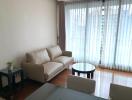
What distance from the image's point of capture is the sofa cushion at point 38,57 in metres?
3.31

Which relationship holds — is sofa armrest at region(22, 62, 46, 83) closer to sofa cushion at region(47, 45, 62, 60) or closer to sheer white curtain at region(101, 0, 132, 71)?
sofa cushion at region(47, 45, 62, 60)

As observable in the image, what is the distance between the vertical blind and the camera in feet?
12.9

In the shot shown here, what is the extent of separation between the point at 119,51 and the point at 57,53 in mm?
2112

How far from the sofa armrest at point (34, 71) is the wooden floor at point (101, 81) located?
0.27 m

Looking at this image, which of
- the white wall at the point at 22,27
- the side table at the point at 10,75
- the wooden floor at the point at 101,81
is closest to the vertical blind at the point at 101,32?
the wooden floor at the point at 101,81

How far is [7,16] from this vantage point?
9.57ft

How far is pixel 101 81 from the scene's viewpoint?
3.45m

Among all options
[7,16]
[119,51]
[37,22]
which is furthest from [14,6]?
[119,51]

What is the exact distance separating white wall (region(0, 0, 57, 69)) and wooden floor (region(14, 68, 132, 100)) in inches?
30.9

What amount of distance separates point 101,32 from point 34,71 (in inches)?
104

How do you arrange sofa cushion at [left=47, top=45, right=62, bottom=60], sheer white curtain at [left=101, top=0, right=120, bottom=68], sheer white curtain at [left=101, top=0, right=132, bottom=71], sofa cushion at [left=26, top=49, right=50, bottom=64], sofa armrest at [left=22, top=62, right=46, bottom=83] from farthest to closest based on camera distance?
1. sofa cushion at [left=47, top=45, right=62, bottom=60]
2. sheer white curtain at [left=101, top=0, right=120, bottom=68]
3. sheer white curtain at [left=101, top=0, right=132, bottom=71]
4. sofa cushion at [left=26, top=49, right=50, bottom=64]
5. sofa armrest at [left=22, top=62, right=46, bottom=83]

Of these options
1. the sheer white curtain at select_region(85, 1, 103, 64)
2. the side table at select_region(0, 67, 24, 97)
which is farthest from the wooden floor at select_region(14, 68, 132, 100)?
the sheer white curtain at select_region(85, 1, 103, 64)

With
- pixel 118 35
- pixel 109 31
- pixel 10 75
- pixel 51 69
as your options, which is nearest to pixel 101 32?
pixel 109 31

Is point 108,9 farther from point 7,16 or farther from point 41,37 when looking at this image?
point 7,16
